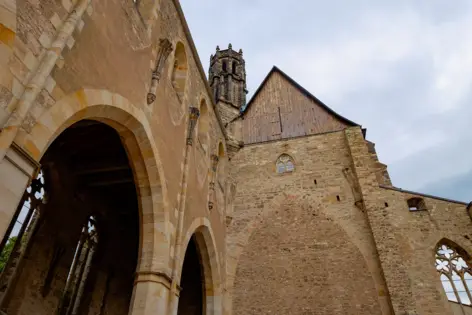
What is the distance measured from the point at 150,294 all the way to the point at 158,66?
12.5 feet

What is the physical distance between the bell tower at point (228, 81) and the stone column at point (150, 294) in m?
13.1

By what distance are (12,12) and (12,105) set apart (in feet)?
2.73

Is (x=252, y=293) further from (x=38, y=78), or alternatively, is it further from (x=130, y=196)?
(x=38, y=78)

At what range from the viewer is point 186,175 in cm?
715

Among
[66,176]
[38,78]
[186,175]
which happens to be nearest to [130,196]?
[66,176]

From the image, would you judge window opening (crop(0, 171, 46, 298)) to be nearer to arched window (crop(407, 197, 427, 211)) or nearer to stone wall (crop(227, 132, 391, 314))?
stone wall (crop(227, 132, 391, 314))

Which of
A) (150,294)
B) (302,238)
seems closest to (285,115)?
(302,238)

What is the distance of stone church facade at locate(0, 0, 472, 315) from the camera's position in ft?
11.8

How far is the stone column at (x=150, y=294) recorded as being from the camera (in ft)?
16.0

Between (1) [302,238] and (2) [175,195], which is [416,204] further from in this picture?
(2) [175,195]

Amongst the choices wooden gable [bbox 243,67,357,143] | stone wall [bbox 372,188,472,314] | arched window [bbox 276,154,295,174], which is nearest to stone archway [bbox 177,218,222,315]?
arched window [bbox 276,154,295,174]

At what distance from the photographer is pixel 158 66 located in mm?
6203

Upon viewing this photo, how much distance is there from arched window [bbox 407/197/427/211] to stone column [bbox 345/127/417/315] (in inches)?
39.6

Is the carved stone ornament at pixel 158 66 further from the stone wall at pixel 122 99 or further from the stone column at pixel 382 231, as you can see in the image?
the stone column at pixel 382 231
